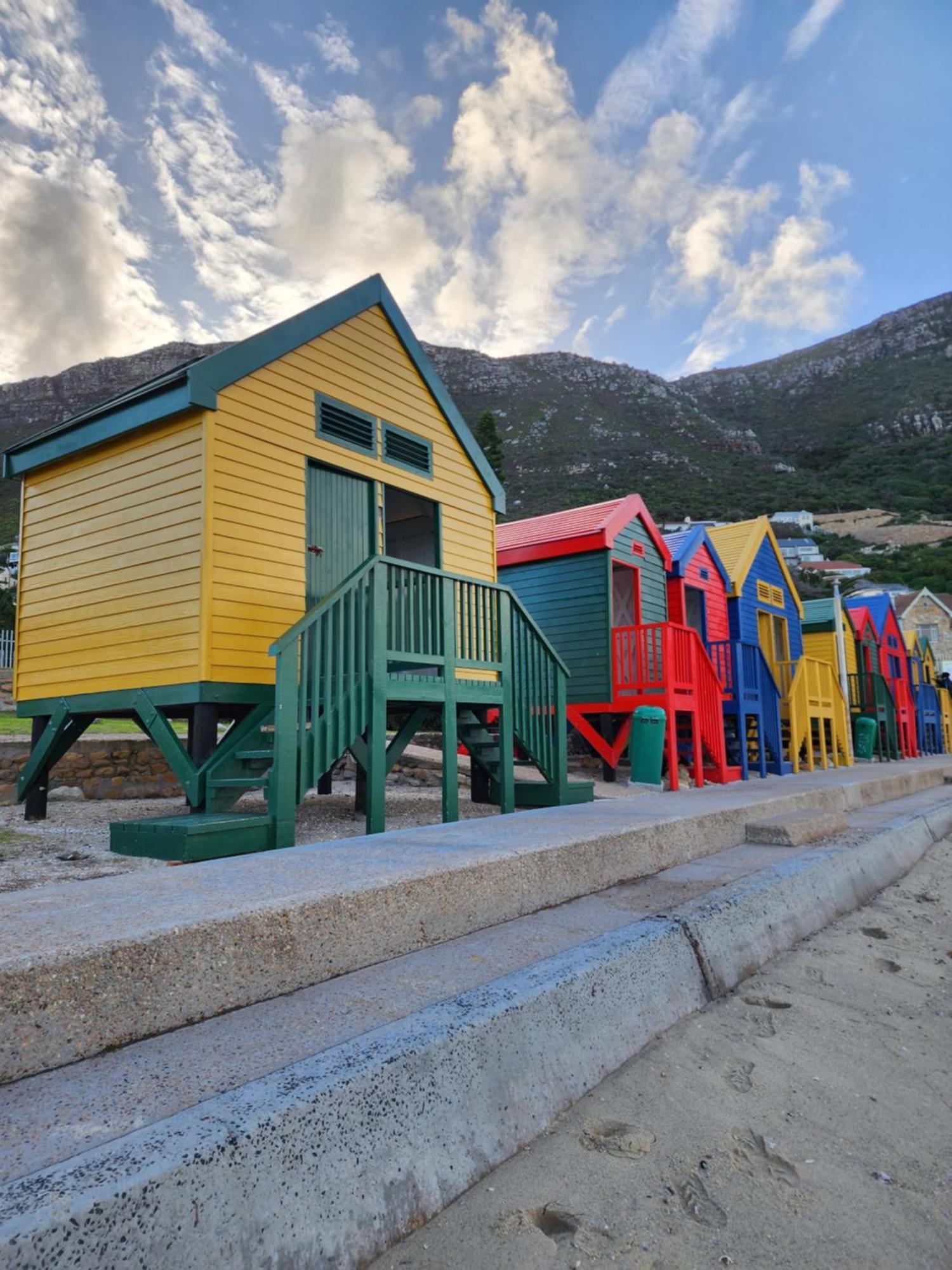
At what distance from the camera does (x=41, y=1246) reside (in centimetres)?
122

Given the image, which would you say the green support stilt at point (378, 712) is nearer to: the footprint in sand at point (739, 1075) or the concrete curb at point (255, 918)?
the concrete curb at point (255, 918)

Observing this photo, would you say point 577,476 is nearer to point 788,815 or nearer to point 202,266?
point 202,266

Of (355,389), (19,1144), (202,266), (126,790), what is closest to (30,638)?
(126,790)

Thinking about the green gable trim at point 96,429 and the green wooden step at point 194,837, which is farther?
the green gable trim at point 96,429

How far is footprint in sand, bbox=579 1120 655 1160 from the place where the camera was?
201 centimetres

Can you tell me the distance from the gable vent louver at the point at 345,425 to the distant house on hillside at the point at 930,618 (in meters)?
63.1

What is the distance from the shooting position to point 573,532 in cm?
1336

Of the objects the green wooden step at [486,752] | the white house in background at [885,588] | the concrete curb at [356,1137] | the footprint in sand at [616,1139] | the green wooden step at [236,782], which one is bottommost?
the footprint in sand at [616,1139]

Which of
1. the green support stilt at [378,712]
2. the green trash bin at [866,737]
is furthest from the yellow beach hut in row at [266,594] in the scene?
the green trash bin at [866,737]

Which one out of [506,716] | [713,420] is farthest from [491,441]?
[713,420]

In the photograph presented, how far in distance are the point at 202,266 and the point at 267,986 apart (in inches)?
1077

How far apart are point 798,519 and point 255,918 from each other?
106 m

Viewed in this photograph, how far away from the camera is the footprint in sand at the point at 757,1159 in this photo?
6.40 feet

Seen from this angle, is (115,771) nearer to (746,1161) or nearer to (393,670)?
(393,670)
